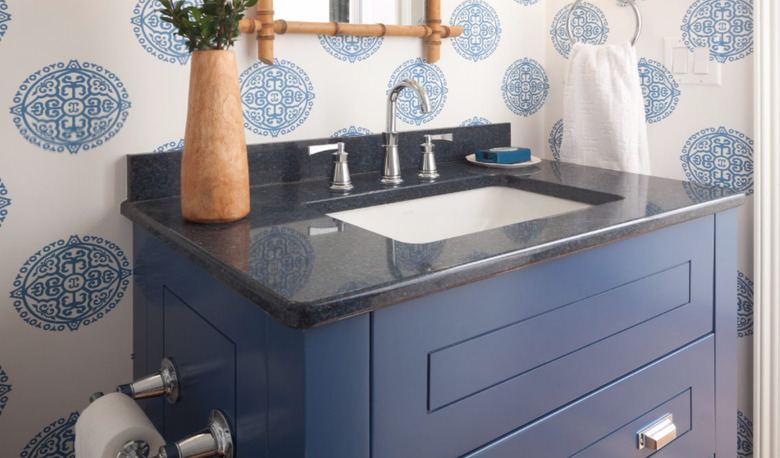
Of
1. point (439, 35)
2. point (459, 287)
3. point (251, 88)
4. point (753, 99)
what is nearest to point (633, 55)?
point (753, 99)

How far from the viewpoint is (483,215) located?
1.53 m

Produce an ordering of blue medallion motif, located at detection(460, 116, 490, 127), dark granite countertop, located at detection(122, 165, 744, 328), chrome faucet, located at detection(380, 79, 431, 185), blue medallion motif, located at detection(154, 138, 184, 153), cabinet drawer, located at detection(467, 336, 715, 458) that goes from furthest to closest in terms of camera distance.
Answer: blue medallion motif, located at detection(460, 116, 490, 127) < chrome faucet, located at detection(380, 79, 431, 185) < blue medallion motif, located at detection(154, 138, 184, 153) < cabinet drawer, located at detection(467, 336, 715, 458) < dark granite countertop, located at detection(122, 165, 744, 328)

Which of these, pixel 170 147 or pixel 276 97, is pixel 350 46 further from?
pixel 170 147

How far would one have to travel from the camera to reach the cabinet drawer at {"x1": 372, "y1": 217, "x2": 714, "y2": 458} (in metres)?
0.88

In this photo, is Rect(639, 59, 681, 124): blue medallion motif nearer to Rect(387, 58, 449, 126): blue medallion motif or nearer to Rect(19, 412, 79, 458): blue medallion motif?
Rect(387, 58, 449, 126): blue medallion motif

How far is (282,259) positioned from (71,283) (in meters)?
0.51

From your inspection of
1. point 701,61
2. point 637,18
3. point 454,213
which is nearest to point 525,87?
point 637,18

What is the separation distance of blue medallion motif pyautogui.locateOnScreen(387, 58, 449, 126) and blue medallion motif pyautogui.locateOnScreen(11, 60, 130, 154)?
61cm

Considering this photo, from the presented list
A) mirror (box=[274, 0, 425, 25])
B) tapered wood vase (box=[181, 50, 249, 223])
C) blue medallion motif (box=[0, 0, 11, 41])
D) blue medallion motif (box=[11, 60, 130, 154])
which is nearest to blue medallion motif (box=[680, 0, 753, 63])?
mirror (box=[274, 0, 425, 25])

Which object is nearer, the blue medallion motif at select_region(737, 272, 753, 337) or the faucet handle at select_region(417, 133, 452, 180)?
the faucet handle at select_region(417, 133, 452, 180)

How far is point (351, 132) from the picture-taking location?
1544 mm

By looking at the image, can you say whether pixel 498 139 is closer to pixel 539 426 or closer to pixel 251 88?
pixel 251 88

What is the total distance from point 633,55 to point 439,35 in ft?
1.53

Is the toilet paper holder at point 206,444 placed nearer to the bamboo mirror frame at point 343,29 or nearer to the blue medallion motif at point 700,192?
the bamboo mirror frame at point 343,29
